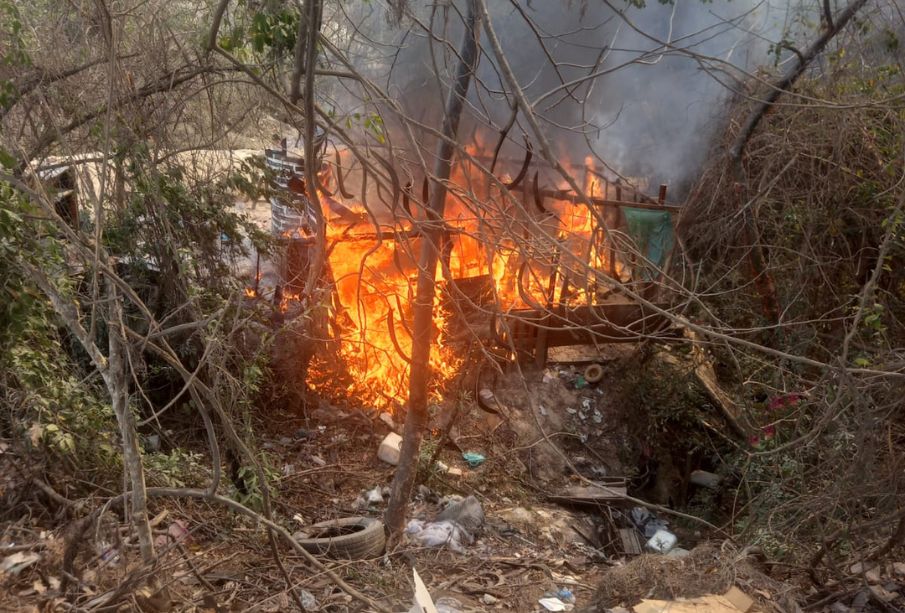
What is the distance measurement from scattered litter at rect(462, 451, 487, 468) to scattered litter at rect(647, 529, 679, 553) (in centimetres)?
182

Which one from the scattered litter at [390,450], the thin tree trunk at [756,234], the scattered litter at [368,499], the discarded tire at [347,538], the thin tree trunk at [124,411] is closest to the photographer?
the thin tree trunk at [124,411]

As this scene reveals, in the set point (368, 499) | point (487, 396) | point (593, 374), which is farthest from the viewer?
point (593, 374)

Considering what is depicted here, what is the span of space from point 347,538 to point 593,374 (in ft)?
15.4

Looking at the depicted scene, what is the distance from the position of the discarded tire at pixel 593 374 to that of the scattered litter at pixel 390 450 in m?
2.79

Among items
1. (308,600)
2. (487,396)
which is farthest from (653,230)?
(308,600)

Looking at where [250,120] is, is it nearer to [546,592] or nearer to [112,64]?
[112,64]

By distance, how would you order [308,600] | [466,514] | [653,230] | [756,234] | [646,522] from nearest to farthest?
[308,600], [466,514], [646,522], [756,234], [653,230]

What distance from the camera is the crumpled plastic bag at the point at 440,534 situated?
227 inches

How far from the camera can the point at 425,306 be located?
16.8 feet

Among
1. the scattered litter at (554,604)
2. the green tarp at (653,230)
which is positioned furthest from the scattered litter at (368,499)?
the green tarp at (653,230)

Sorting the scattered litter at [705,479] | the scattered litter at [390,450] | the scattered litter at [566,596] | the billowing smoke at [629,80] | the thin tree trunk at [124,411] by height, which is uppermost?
the billowing smoke at [629,80]

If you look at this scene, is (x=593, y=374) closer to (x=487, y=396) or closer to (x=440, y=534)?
(x=487, y=396)

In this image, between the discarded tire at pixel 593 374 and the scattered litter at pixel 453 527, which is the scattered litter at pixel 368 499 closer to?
the scattered litter at pixel 453 527

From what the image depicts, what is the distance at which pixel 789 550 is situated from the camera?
16.4ft
